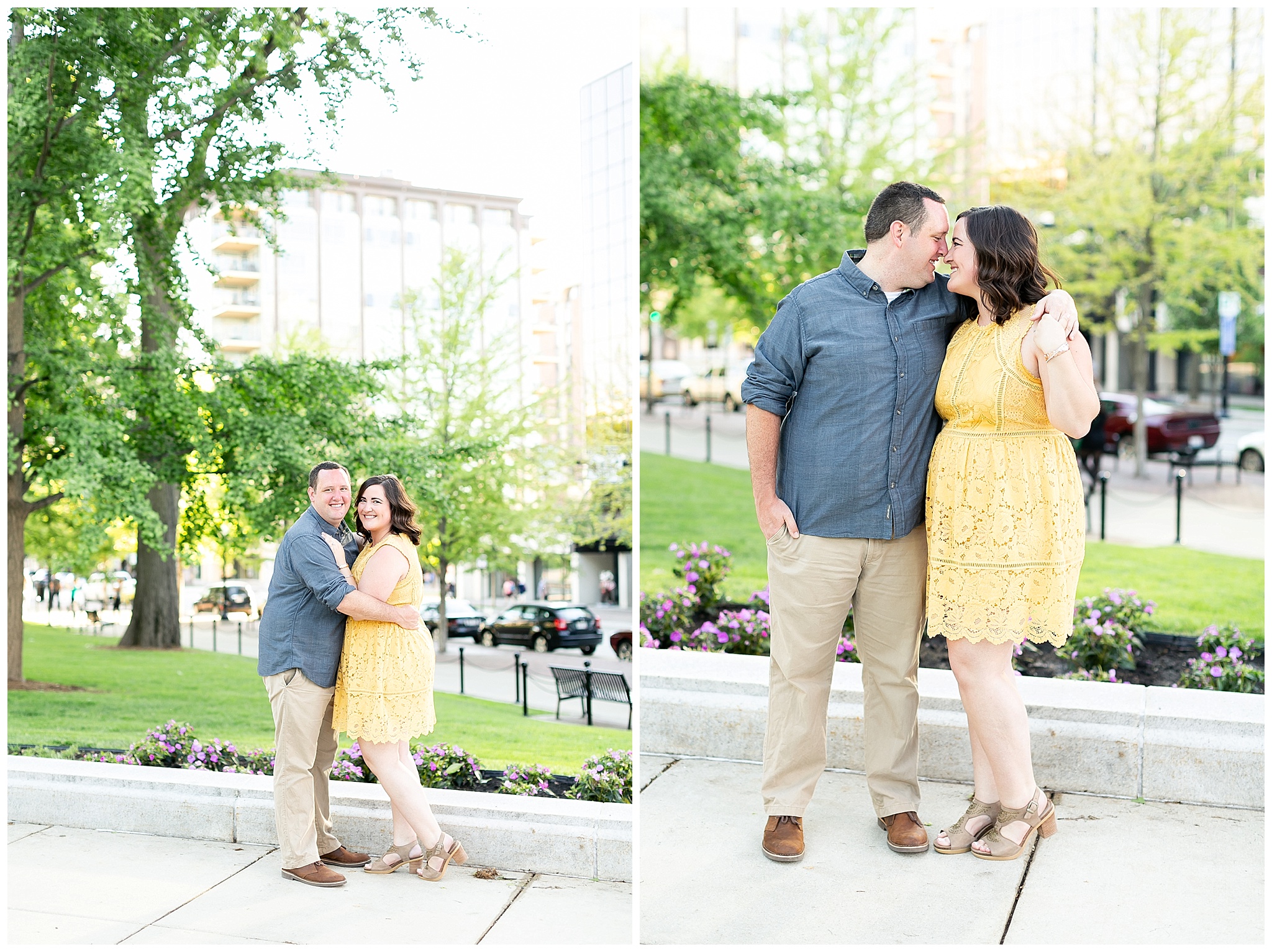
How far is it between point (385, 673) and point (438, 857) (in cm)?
73

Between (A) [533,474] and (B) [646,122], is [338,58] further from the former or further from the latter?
(B) [646,122]

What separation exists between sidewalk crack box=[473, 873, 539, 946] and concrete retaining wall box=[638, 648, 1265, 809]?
32.7 inches

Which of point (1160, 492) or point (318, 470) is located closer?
point (318, 470)

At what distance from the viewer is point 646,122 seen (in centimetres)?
1424

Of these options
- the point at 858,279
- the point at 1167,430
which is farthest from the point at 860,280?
the point at 1167,430

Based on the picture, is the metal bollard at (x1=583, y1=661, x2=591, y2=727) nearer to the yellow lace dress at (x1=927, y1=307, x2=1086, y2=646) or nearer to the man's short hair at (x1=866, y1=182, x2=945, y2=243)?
the yellow lace dress at (x1=927, y1=307, x2=1086, y2=646)

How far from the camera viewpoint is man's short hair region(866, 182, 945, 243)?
3.63 m

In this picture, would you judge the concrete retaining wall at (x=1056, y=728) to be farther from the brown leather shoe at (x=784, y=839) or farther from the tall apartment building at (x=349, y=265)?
the tall apartment building at (x=349, y=265)

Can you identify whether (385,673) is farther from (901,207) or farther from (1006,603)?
(901,207)

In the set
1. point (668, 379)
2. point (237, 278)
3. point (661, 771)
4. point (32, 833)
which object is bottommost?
point (32, 833)

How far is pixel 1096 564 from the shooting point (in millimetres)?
10367

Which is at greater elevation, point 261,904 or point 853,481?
point 853,481

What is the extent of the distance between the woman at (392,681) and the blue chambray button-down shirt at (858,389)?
1.51m

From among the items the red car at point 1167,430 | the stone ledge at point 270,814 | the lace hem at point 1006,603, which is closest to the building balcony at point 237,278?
the stone ledge at point 270,814
